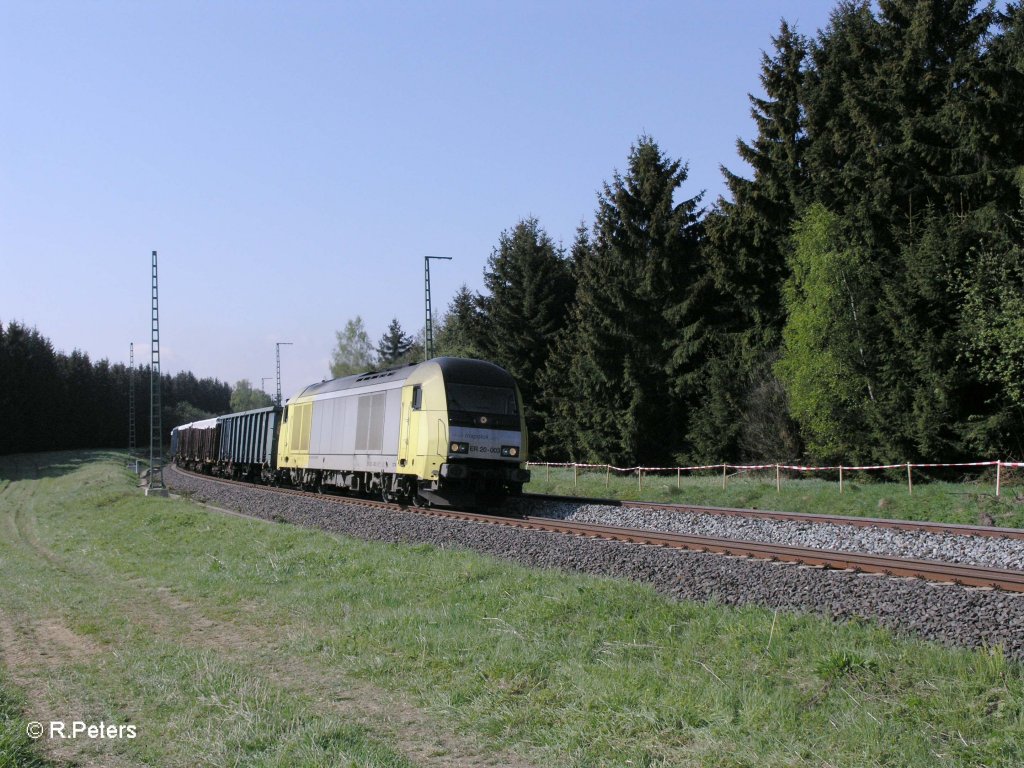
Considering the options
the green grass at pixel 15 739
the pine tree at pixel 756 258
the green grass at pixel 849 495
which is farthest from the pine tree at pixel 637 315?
the green grass at pixel 15 739

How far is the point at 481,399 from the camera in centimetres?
2027

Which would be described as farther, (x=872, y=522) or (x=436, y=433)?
(x=436, y=433)

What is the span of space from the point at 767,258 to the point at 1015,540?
22.7 m

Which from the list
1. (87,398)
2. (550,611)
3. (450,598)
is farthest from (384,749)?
(87,398)

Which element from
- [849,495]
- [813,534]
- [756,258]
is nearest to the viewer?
[813,534]

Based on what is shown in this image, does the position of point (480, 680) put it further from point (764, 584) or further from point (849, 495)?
point (849, 495)

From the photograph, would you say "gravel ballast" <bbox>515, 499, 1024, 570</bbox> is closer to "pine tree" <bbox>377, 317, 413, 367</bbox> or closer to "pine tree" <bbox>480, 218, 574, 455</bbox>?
"pine tree" <bbox>480, 218, 574, 455</bbox>

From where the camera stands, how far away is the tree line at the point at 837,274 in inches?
986

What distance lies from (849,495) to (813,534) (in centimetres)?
631

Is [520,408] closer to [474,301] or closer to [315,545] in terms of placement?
[315,545]

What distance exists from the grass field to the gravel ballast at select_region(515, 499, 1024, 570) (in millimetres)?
5992

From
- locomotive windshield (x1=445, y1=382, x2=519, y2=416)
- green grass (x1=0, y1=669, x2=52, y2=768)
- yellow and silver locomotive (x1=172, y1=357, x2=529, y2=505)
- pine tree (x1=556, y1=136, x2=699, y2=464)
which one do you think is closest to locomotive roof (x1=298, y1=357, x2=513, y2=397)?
yellow and silver locomotive (x1=172, y1=357, x2=529, y2=505)

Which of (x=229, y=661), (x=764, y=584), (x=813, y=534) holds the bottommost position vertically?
(x=229, y=661)

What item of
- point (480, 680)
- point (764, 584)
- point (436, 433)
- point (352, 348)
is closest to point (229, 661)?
point (480, 680)
